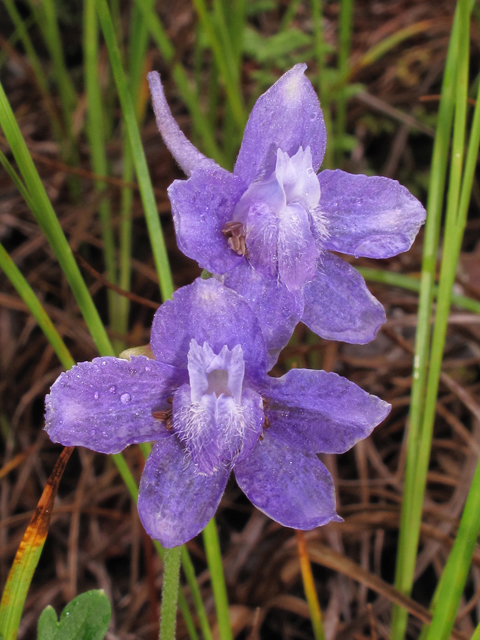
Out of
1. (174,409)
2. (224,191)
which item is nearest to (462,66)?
(224,191)

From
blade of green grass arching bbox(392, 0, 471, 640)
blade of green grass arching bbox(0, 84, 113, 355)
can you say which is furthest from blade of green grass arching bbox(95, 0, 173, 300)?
blade of green grass arching bbox(392, 0, 471, 640)

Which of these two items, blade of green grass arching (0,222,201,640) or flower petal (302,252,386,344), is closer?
flower petal (302,252,386,344)

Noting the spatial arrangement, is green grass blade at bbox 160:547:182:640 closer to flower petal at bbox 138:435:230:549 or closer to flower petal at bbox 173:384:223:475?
flower petal at bbox 138:435:230:549

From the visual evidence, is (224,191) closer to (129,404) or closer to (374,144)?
(129,404)

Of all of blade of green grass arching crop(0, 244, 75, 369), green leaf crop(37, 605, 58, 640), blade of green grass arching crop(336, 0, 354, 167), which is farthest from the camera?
blade of green grass arching crop(336, 0, 354, 167)

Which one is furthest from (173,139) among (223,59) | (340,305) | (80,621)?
(223,59)

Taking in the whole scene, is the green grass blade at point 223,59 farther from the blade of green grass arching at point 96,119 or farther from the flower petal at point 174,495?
the flower petal at point 174,495

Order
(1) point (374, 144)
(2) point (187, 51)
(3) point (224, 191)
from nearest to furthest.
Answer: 1. (3) point (224, 191)
2. (1) point (374, 144)
3. (2) point (187, 51)
